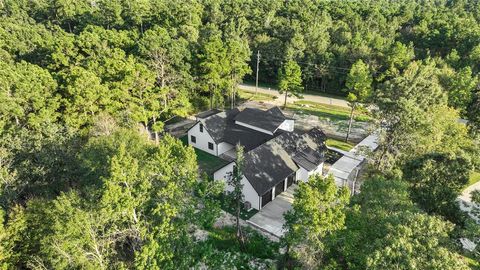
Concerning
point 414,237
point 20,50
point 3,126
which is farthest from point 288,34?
point 414,237

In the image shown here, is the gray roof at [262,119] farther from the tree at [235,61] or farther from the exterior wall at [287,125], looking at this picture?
the tree at [235,61]

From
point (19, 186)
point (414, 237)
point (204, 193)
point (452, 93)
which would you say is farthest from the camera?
point (452, 93)

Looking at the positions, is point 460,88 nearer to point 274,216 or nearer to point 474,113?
point 474,113

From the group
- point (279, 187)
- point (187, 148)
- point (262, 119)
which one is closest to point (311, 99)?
point (262, 119)

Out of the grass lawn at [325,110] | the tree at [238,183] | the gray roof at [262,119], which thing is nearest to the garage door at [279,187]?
the tree at [238,183]

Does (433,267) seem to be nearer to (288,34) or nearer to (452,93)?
(452,93)
